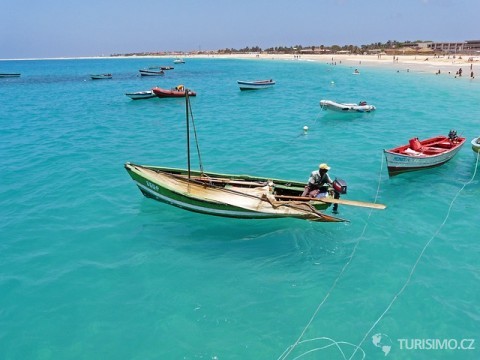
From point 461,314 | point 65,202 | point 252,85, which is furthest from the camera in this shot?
point 252,85

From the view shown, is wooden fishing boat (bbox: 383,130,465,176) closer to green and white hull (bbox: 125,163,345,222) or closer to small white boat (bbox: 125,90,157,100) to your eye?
green and white hull (bbox: 125,163,345,222)

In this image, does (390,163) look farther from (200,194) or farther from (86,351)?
(86,351)

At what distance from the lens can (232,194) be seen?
15.0 metres

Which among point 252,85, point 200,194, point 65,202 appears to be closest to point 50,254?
point 65,202

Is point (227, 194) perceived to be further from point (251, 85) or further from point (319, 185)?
point (251, 85)

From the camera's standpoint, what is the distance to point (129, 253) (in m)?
13.6

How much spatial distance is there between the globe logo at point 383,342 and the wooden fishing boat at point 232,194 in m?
4.21

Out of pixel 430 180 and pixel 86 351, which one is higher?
pixel 430 180

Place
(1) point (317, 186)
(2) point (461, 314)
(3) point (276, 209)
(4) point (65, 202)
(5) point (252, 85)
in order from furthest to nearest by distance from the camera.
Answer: (5) point (252, 85)
(4) point (65, 202)
(1) point (317, 186)
(3) point (276, 209)
(2) point (461, 314)

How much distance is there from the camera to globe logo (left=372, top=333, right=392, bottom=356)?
9.40 metres

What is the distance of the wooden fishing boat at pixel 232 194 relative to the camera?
1337cm

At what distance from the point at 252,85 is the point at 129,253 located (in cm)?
5219

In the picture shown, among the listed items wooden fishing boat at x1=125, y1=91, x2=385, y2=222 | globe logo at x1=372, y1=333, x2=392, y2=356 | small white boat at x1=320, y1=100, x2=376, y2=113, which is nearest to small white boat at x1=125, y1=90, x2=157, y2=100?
small white boat at x1=320, y1=100, x2=376, y2=113

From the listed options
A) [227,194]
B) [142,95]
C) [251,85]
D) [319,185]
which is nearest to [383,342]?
[319,185]
